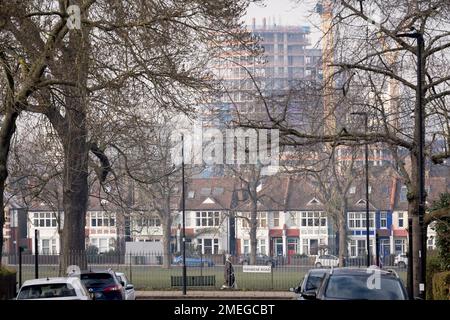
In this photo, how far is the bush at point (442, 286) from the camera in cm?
3144

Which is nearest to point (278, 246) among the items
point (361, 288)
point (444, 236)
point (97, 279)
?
point (444, 236)

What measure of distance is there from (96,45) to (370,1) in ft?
32.2

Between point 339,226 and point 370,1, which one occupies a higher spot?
point 370,1

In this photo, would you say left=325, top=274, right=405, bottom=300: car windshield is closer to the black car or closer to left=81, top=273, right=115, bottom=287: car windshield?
the black car

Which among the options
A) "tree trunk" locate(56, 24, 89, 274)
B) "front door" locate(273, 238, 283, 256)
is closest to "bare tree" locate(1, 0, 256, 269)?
"tree trunk" locate(56, 24, 89, 274)

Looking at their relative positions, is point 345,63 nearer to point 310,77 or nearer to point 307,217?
point 310,77

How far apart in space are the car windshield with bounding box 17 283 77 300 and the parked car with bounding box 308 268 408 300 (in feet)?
19.3

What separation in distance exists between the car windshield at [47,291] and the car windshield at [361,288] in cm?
626

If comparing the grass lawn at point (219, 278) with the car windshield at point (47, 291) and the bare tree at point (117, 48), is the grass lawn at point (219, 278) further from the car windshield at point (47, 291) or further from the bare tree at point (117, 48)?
the car windshield at point (47, 291)

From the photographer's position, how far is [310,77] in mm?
36094

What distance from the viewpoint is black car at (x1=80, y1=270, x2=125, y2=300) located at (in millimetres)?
31953

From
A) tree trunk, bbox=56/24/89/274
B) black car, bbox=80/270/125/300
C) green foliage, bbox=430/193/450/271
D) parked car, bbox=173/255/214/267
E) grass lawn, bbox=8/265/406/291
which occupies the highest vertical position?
tree trunk, bbox=56/24/89/274

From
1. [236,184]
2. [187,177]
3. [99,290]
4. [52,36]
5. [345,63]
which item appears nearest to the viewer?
[52,36]

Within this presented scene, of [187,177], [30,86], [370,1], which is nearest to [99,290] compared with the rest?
[30,86]
